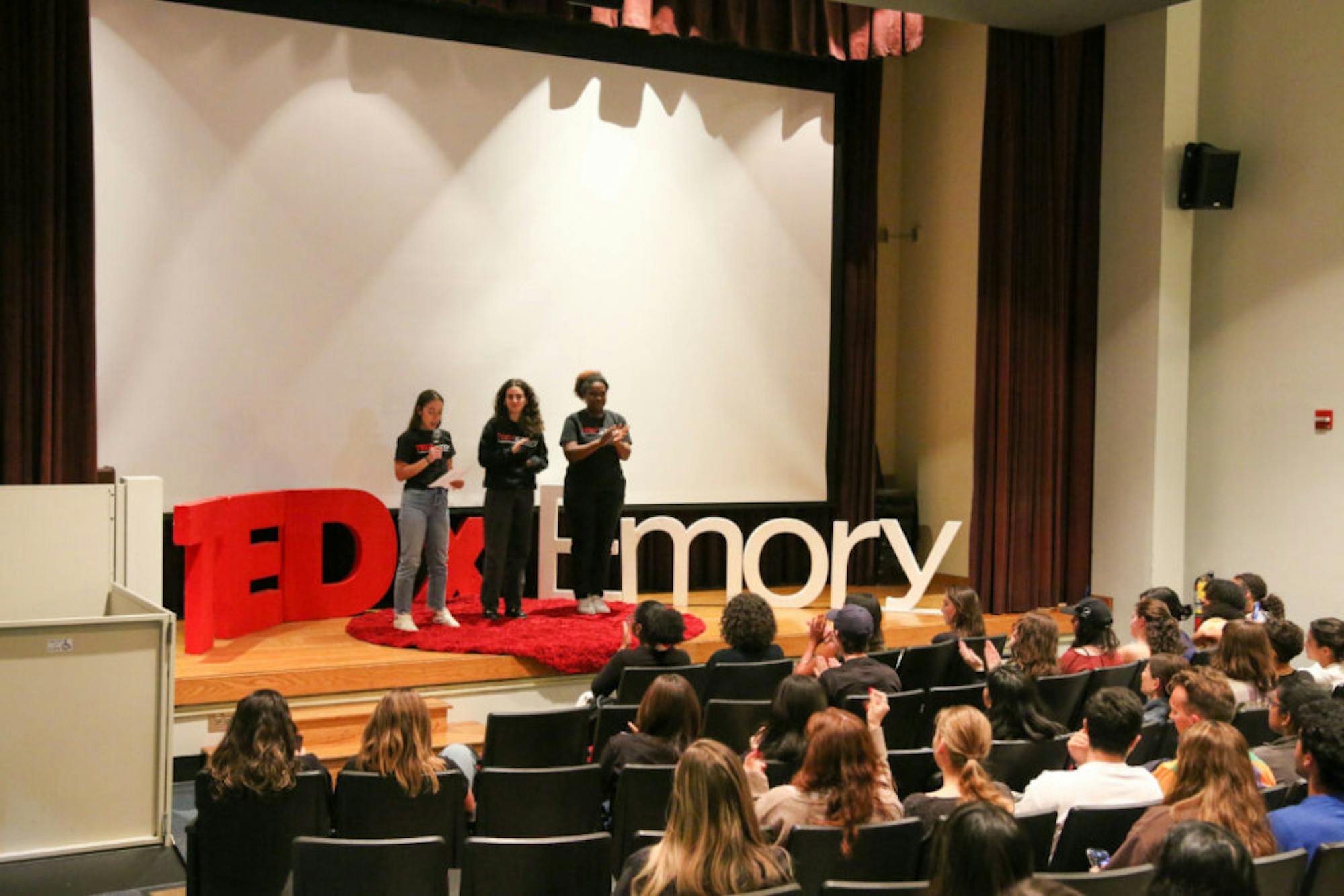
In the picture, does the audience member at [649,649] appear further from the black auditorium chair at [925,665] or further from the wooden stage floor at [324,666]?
the wooden stage floor at [324,666]

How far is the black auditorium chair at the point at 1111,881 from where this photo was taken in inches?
108

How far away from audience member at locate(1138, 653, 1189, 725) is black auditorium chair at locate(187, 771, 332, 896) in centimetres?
263

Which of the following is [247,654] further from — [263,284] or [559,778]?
[559,778]

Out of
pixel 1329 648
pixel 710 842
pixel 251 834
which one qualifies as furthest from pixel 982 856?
pixel 1329 648

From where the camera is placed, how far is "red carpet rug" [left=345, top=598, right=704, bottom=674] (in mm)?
6551

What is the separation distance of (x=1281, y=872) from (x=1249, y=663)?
2.05 meters

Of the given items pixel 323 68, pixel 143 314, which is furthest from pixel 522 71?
pixel 143 314

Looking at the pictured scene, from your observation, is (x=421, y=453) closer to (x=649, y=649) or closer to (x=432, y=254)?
(x=432, y=254)

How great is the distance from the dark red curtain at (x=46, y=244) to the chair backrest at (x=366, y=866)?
4.17 meters

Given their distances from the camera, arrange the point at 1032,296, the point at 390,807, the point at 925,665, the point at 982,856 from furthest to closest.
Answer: the point at 1032,296 < the point at 925,665 < the point at 390,807 < the point at 982,856

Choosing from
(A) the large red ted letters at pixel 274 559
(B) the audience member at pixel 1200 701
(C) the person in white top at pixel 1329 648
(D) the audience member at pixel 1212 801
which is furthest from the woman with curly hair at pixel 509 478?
(D) the audience member at pixel 1212 801

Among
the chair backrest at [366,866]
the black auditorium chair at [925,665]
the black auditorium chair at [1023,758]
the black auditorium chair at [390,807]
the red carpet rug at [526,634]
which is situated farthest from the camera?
the red carpet rug at [526,634]

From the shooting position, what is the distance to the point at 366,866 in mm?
3021

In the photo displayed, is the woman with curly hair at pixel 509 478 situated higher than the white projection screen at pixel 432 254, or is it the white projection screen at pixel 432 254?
the white projection screen at pixel 432 254
